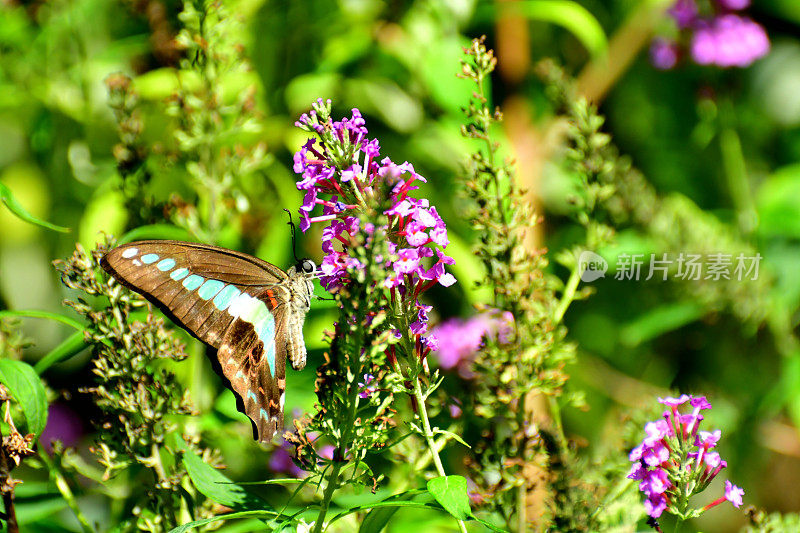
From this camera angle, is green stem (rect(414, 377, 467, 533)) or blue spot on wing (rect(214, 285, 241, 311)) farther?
blue spot on wing (rect(214, 285, 241, 311))

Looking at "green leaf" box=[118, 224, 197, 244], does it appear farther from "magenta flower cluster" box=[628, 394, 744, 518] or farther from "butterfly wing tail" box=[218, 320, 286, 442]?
"magenta flower cluster" box=[628, 394, 744, 518]

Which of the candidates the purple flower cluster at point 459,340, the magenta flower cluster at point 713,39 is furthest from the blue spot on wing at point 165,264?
the magenta flower cluster at point 713,39

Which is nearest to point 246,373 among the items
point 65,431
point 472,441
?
point 472,441

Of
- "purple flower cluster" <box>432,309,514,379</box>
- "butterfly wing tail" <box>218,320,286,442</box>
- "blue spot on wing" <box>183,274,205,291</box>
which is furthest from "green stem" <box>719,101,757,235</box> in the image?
"blue spot on wing" <box>183,274,205,291</box>

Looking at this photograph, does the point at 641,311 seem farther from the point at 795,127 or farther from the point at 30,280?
the point at 30,280

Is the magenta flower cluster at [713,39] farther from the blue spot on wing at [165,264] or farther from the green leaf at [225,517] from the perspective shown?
the green leaf at [225,517]

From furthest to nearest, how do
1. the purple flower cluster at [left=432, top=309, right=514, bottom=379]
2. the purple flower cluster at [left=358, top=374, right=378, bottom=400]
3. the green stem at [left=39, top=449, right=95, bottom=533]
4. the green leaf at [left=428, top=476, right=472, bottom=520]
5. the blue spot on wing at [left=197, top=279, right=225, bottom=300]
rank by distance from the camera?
1. the purple flower cluster at [left=432, top=309, right=514, bottom=379]
2. the blue spot on wing at [left=197, top=279, right=225, bottom=300]
3. the green stem at [left=39, top=449, right=95, bottom=533]
4. the purple flower cluster at [left=358, top=374, right=378, bottom=400]
5. the green leaf at [left=428, top=476, right=472, bottom=520]
